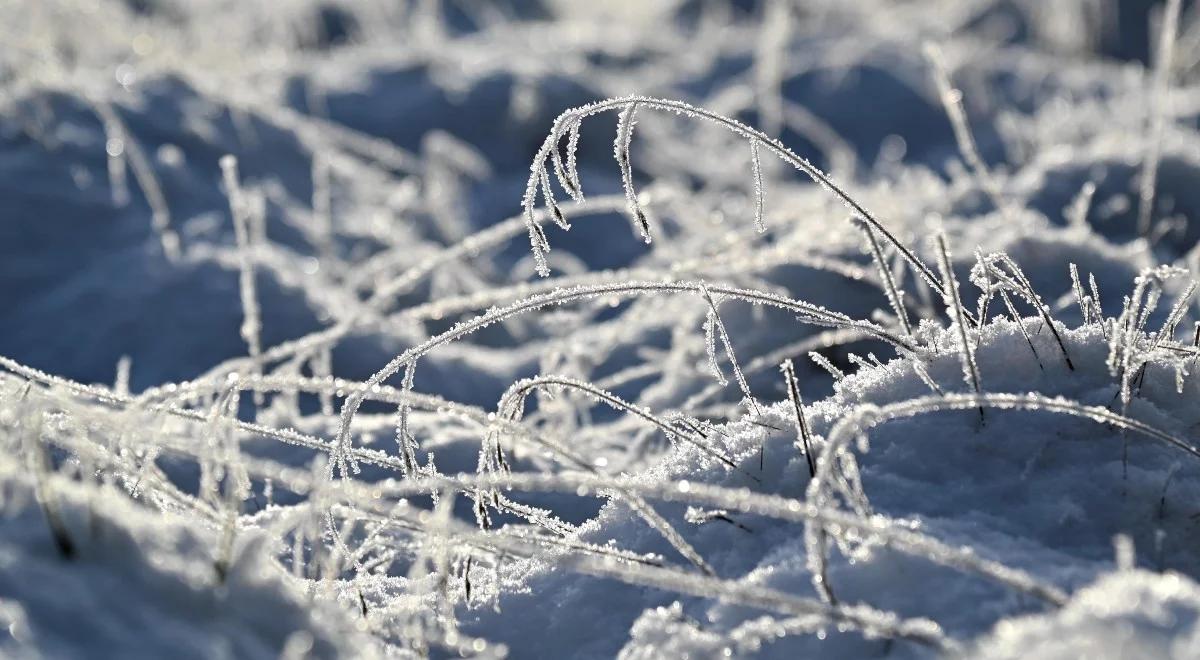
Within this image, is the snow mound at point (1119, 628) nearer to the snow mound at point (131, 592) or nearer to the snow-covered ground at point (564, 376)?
the snow-covered ground at point (564, 376)

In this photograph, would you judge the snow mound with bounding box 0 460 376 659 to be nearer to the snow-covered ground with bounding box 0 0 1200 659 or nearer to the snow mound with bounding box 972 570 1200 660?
the snow-covered ground with bounding box 0 0 1200 659

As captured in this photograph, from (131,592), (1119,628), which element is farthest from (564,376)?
(1119,628)

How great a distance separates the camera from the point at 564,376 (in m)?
1.76

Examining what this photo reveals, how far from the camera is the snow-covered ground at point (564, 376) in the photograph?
4.21 feet

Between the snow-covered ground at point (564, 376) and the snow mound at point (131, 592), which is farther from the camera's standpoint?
the snow-covered ground at point (564, 376)

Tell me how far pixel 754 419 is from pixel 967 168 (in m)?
4.64

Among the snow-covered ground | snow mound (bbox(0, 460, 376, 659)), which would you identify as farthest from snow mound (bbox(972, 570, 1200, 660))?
snow mound (bbox(0, 460, 376, 659))

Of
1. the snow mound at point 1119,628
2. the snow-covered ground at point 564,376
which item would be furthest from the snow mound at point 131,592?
the snow mound at point 1119,628

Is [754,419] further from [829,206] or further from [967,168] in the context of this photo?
[967,168]

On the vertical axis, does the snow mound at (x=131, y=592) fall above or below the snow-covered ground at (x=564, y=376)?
below

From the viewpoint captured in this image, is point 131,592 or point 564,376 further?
point 564,376

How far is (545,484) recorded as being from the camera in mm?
1410

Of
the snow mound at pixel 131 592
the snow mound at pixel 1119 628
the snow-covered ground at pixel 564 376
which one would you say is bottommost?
the snow mound at pixel 1119 628

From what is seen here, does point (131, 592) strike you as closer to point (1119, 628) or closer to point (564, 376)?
point (564, 376)
